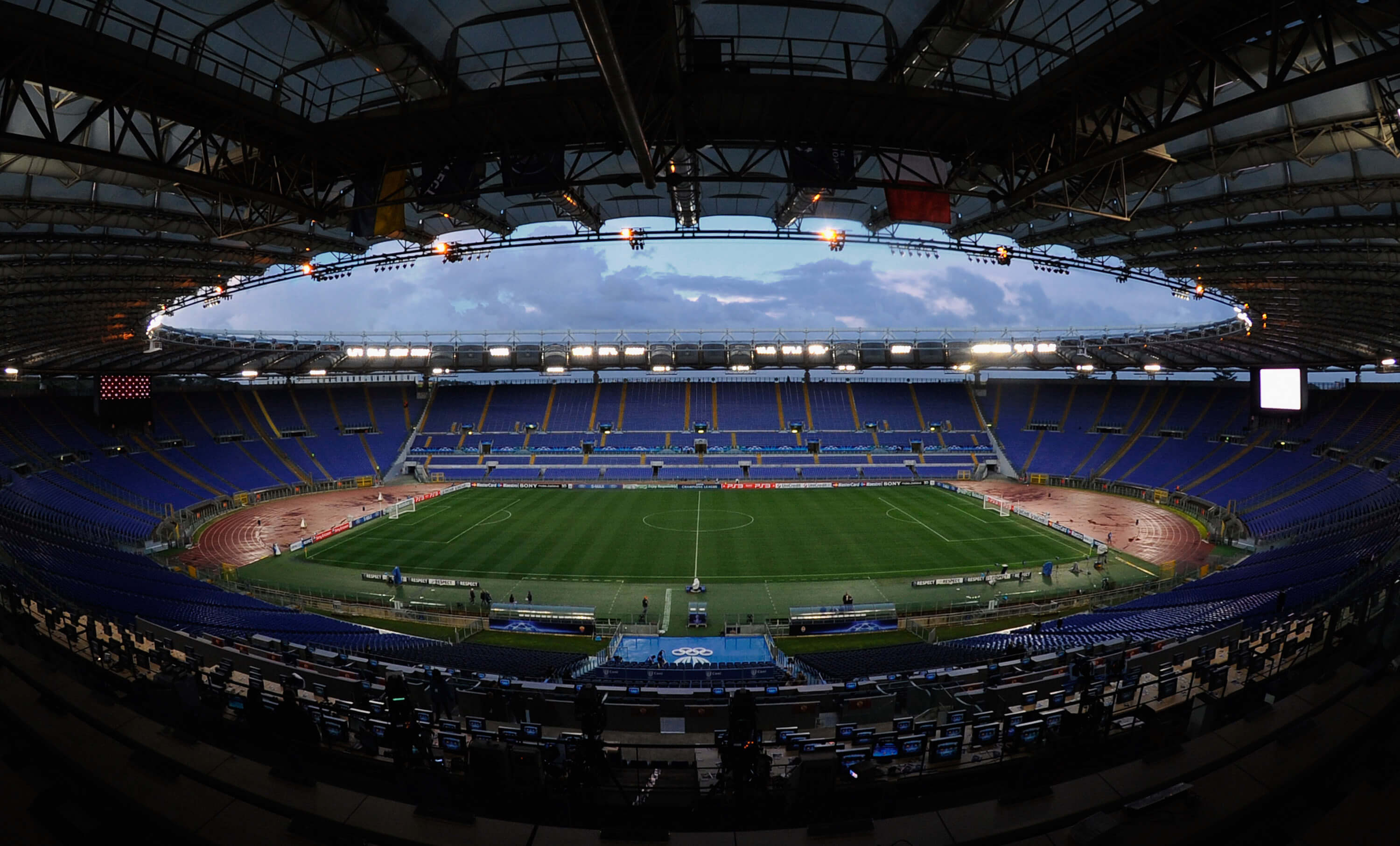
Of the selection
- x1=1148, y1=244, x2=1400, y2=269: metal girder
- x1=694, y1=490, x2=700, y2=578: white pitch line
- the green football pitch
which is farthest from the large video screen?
x1=694, y1=490, x2=700, y2=578: white pitch line

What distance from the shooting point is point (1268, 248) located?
66.6 feet

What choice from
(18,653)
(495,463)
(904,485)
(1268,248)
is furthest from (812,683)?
(495,463)

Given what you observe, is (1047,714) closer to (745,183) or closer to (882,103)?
(882,103)

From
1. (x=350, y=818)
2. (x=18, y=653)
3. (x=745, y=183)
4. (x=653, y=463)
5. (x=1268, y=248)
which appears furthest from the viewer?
(x=653, y=463)

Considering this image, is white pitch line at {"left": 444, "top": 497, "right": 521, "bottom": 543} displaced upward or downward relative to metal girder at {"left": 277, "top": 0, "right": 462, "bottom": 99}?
downward

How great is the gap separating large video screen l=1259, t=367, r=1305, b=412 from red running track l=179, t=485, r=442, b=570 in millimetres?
59384

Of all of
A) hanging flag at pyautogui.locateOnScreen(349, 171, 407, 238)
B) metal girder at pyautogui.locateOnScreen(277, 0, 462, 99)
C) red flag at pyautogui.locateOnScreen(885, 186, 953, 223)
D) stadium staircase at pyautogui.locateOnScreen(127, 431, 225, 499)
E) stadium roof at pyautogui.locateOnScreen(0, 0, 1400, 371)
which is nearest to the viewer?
stadium roof at pyautogui.locateOnScreen(0, 0, 1400, 371)

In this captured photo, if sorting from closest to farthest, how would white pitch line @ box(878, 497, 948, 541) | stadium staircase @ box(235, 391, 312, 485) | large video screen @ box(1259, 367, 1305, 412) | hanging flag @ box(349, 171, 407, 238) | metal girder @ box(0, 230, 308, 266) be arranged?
hanging flag @ box(349, 171, 407, 238) → metal girder @ box(0, 230, 308, 266) → white pitch line @ box(878, 497, 948, 541) → large video screen @ box(1259, 367, 1305, 412) → stadium staircase @ box(235, 391, 312, 485)

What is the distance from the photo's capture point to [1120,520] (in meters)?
37.9

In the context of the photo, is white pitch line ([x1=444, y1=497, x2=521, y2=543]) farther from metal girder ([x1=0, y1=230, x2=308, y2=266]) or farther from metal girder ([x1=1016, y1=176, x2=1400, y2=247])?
metal girder ([x1=1016, y1=176, x2=1400, y2=247])

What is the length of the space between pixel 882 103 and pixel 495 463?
51.1m

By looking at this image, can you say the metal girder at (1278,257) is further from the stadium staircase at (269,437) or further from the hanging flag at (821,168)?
the stadium staircase at (269,437)

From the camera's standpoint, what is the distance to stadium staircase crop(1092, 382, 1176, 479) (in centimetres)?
5006

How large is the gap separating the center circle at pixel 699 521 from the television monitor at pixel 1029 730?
27.5 meters
